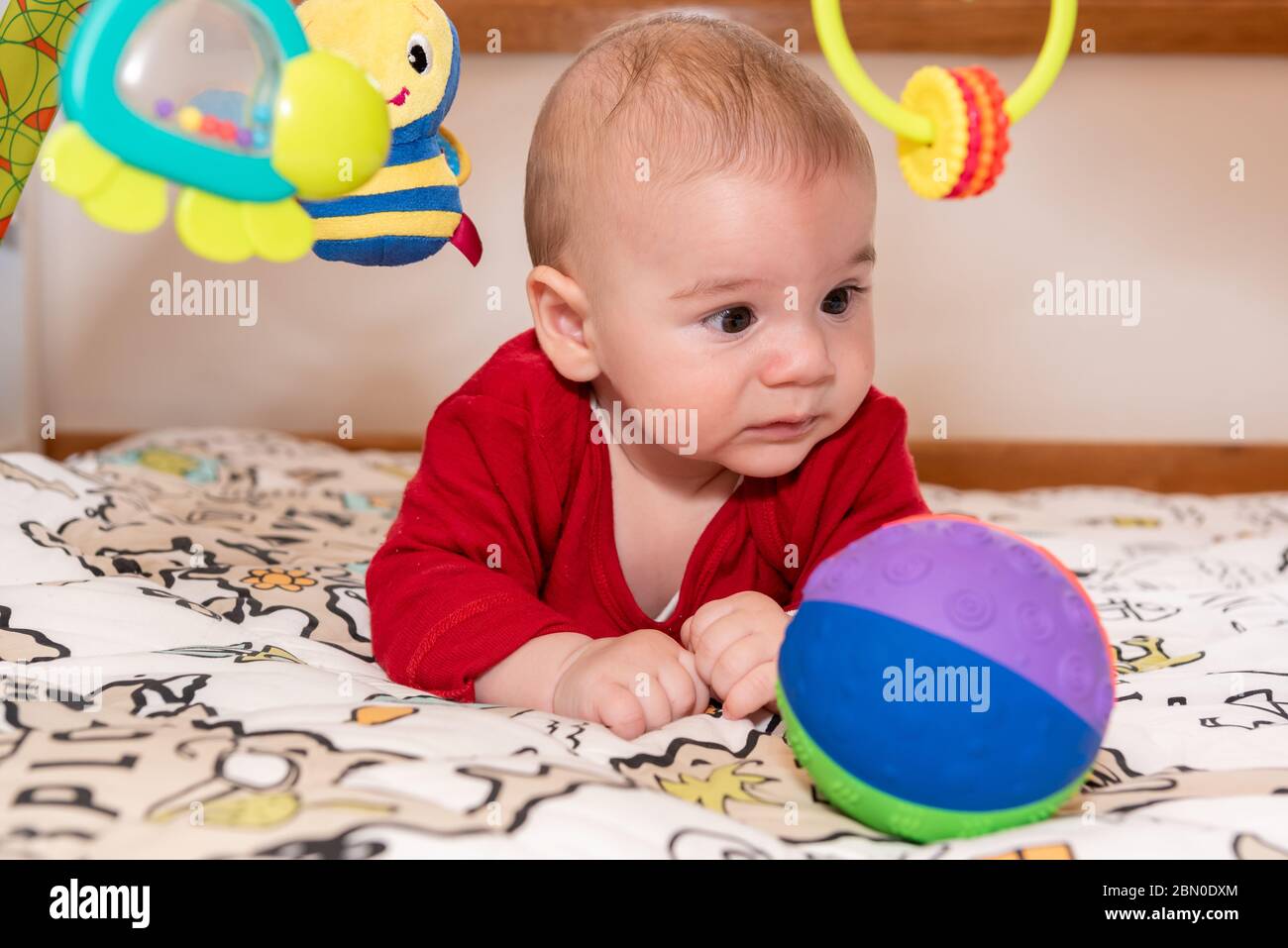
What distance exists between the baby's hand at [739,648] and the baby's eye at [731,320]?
0.62 feet

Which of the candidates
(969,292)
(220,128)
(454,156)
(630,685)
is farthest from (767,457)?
(969,292)

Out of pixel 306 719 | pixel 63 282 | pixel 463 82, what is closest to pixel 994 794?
pixel 306 719

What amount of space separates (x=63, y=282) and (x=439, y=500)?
1.73m

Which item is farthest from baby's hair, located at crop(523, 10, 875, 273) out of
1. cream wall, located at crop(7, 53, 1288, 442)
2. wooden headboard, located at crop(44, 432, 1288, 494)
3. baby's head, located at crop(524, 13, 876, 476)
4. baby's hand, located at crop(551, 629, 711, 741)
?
wooden headboard, located at crop(44, 432, 1288, 494)

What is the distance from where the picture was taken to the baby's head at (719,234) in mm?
842

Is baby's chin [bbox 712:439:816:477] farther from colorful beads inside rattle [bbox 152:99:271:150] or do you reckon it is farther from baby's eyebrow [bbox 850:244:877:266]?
colorful beads inside rattle [bbox 152:99:271:150]

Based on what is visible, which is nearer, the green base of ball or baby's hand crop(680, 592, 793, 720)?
the green base of ball

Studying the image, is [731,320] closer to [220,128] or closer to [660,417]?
[660,417]

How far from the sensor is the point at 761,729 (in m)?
0.78

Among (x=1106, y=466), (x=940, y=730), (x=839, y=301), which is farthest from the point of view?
(x=1106, y=466)

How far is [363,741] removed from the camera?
0.63m

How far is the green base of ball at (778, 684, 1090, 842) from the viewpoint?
1.96 feet

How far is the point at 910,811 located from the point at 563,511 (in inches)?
19.3

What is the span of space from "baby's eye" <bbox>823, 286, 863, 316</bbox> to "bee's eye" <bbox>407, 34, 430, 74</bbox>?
0.33 metres
